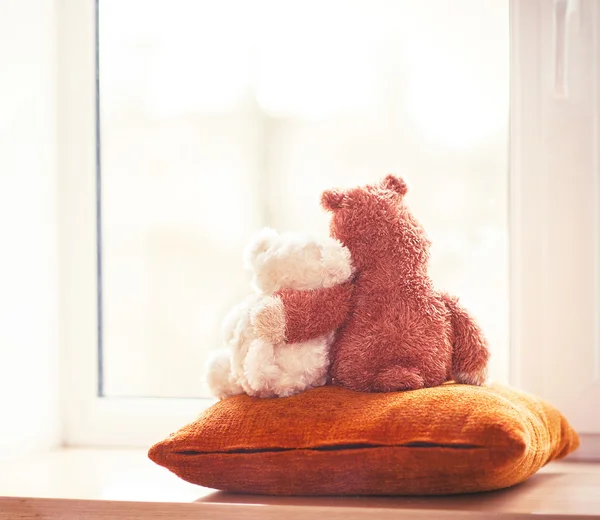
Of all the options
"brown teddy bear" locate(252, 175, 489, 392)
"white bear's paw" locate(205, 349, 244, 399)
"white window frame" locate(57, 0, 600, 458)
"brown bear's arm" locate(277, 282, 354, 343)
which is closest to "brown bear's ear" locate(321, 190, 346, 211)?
"brown teddy bear" locate(252, 175, 489, 392)

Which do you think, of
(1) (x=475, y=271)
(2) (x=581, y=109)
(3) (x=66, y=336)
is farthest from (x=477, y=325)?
(3) (x=66, y=336)

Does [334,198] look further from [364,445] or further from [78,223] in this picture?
[78,223]

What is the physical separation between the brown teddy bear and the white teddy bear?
0.02 meters

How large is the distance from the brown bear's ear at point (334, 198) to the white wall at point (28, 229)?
0.57 metres

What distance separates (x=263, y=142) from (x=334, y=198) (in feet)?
1.22

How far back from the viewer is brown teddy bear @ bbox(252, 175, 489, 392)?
36.3 inches

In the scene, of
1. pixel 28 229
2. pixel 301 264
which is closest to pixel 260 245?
pixel 301 264

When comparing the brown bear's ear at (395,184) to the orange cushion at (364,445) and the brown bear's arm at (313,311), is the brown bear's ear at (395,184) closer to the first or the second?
the brown bear's arm at (313,311)

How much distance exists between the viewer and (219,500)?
33.7 inches

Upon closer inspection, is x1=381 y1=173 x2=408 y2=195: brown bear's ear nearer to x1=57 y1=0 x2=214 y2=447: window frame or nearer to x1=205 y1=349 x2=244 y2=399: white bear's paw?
x1=205 y1=349 x2=244 y2=399: white bear's paw

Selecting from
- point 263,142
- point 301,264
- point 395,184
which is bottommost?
point 301,264

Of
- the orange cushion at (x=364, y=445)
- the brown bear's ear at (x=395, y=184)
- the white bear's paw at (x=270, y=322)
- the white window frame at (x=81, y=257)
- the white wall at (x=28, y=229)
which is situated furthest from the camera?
the white window frame at (x=81, y=257)

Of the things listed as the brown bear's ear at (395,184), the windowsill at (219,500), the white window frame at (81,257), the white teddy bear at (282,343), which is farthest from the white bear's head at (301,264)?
the white window frame at (81,257)

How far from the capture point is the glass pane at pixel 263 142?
125 centimetres
